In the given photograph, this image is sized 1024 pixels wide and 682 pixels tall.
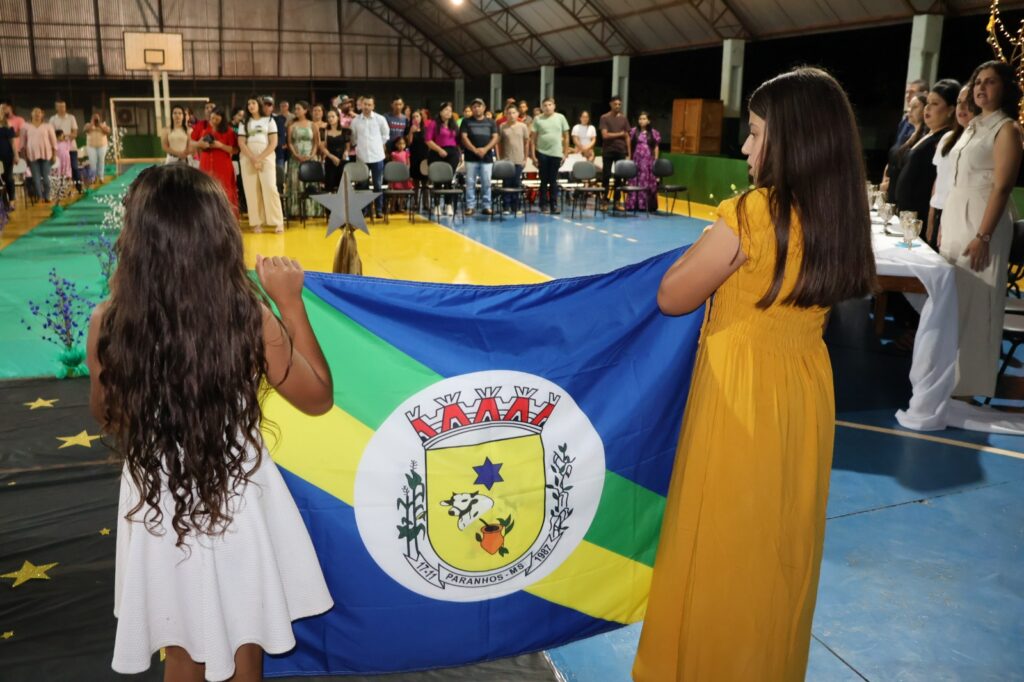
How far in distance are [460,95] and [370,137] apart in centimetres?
1794

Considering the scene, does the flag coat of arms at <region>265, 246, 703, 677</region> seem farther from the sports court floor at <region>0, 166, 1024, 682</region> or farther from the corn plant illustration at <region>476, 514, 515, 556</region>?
the sports court floor at <region>0, 166, 1024, 682</region>

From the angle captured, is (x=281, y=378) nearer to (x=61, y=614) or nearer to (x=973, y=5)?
(x=61, y=614)

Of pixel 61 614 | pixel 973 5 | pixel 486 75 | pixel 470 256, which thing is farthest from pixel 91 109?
pixel 61 614

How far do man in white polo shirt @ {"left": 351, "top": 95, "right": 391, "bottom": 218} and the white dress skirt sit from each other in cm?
1001

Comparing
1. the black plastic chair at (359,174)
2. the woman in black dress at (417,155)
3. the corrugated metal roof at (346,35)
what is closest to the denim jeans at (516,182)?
the woman in black dress at (417,155)

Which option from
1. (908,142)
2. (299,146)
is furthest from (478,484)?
(299,146)

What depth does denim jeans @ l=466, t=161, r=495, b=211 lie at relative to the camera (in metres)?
12.0

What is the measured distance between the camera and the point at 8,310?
20.7ft

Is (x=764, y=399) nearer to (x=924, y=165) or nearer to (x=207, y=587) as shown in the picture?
(x=207, y=587)

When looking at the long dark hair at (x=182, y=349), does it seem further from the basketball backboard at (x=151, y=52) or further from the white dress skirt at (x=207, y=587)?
→ the basketball backboard at (x=151, y=52)

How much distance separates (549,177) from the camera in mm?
12844

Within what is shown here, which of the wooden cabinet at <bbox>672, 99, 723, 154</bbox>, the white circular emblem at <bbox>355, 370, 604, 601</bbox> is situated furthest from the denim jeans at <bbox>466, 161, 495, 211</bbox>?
the white circular emblem at <bbox>355, 370, 604, 601</bbox>

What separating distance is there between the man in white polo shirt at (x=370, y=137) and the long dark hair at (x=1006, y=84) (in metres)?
8.36

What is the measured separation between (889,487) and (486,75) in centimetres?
2573
